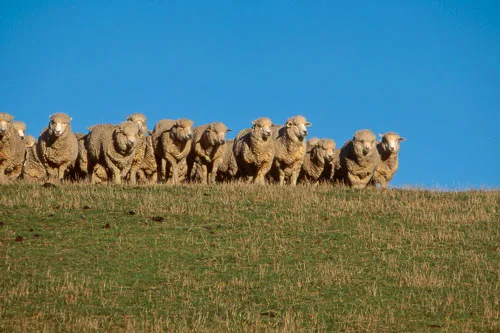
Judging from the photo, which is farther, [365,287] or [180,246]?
[180,246]

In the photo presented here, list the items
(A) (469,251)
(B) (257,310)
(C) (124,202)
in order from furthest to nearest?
(C) (124,202), (A) (469,251), (B) (257,310)

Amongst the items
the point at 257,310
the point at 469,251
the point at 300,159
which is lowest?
the point at 257,310

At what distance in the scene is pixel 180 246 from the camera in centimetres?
1545

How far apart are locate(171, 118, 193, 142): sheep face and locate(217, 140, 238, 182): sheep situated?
73.6 inches

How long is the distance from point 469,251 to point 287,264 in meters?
3.58

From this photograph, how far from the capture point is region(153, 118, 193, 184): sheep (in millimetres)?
26672

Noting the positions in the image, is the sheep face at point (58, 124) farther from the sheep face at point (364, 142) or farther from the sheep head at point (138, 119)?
the sheep face at point (364, 142)

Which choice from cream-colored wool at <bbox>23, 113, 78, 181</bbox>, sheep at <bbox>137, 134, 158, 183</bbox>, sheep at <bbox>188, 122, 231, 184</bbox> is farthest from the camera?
sheep at <bbox>137, 134, 158, 183</bbox>

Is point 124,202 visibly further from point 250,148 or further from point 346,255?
point 250,148

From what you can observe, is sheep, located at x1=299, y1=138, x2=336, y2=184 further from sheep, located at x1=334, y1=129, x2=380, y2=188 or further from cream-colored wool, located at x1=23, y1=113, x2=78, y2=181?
cream-colored wool, located at x1=23, y1=113, x2=78, y2=181

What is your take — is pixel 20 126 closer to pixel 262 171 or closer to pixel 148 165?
pixel 148 165

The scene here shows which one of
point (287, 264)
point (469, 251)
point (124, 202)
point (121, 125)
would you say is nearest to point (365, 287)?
point (287, 264)

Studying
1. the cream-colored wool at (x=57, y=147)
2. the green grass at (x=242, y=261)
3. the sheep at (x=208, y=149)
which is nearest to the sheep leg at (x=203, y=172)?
the sheep at (x=208, y=149)

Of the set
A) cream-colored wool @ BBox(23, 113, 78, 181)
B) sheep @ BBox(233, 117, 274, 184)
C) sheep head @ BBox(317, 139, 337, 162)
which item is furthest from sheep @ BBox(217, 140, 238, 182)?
cream-colored wool @ BBox(23, 113, 78, 181)
